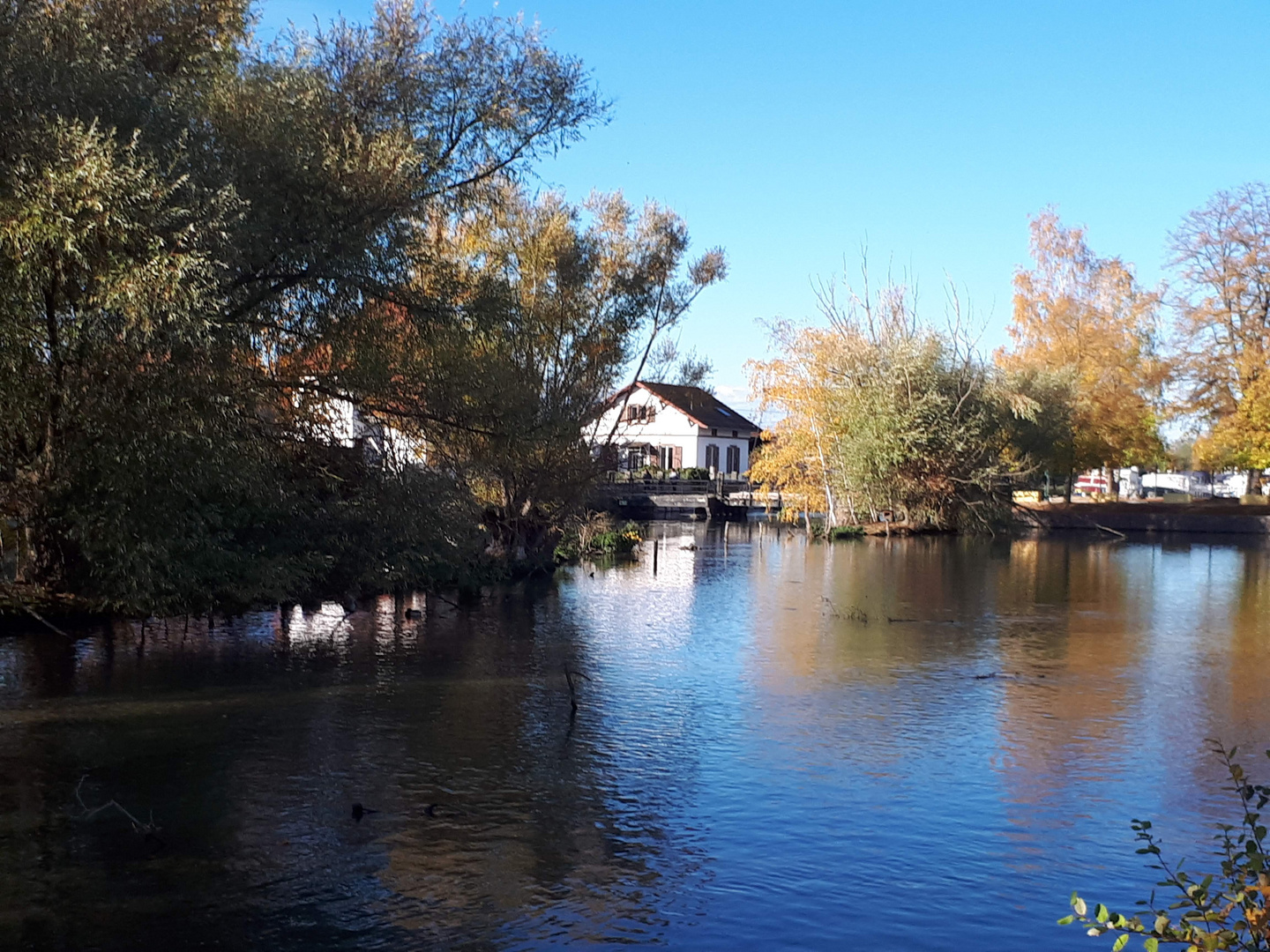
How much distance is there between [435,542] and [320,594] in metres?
2.05

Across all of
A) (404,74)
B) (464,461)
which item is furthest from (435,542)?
(404,74)

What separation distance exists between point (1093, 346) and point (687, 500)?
1914 centimetres

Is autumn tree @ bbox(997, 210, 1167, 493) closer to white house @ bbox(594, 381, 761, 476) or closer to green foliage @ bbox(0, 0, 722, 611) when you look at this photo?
white house @ bbox(594, 381, 761, 476)

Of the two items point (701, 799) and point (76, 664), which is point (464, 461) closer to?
point (76, 664)

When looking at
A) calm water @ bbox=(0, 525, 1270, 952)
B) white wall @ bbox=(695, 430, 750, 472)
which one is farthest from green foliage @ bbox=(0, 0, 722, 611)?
white wall @ bbox=(695, 430, 750, 472)

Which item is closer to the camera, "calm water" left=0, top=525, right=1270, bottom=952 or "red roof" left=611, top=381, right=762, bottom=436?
"calm water" left=0, top=525, right=1270, bottom=952

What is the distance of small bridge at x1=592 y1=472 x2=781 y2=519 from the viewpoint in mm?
51469

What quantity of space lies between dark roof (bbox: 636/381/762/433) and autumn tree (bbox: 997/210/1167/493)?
53.3 feet

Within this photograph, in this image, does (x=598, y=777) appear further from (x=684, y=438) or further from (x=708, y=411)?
(x=708, y=411)

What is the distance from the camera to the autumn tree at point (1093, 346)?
167 ft

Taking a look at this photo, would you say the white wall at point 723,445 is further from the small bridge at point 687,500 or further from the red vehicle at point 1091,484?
the red vehicle at point 1091,484

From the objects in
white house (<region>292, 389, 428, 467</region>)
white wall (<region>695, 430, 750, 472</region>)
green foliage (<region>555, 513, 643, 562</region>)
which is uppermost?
white wall (<region>695, 430, 750, 472</region>)

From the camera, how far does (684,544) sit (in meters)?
37.8

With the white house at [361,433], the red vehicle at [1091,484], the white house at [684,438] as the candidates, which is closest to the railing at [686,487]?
the white house at [684,438]
